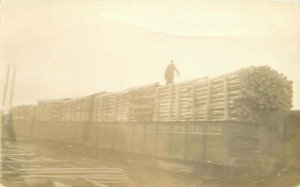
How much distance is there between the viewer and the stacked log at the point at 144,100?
159 inches

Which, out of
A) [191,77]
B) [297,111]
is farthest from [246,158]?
[191,77]

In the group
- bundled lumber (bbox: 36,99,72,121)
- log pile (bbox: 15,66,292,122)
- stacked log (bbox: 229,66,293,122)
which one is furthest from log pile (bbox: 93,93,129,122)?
stacked log (bbox: 229,66,293,122)

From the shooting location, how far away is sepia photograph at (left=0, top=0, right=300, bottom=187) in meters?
3.92

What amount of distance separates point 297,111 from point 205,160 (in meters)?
1.15

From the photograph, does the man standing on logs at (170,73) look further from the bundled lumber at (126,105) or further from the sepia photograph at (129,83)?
the bundled lumber at (126,105)

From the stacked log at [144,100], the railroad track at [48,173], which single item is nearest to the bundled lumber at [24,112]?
the railroad track at [48,173]

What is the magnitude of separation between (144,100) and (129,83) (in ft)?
0.86

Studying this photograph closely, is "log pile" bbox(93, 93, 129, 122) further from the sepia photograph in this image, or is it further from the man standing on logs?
the man standing on logs

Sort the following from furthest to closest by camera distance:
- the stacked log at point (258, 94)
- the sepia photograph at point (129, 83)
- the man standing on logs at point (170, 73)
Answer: the man standing on logs at point (170, 73)
the sepia photograph at point (129, 83)
the stacked log at point (258, 94)

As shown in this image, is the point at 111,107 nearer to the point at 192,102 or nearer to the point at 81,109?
the point at 81,109

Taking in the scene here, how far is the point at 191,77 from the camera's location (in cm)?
397

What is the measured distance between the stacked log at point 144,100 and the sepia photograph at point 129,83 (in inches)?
0.5

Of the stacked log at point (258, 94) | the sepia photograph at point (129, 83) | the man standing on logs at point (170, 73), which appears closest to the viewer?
the stacked log at point (258, 94)

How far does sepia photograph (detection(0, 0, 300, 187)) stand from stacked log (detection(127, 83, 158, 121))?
0.04ft
